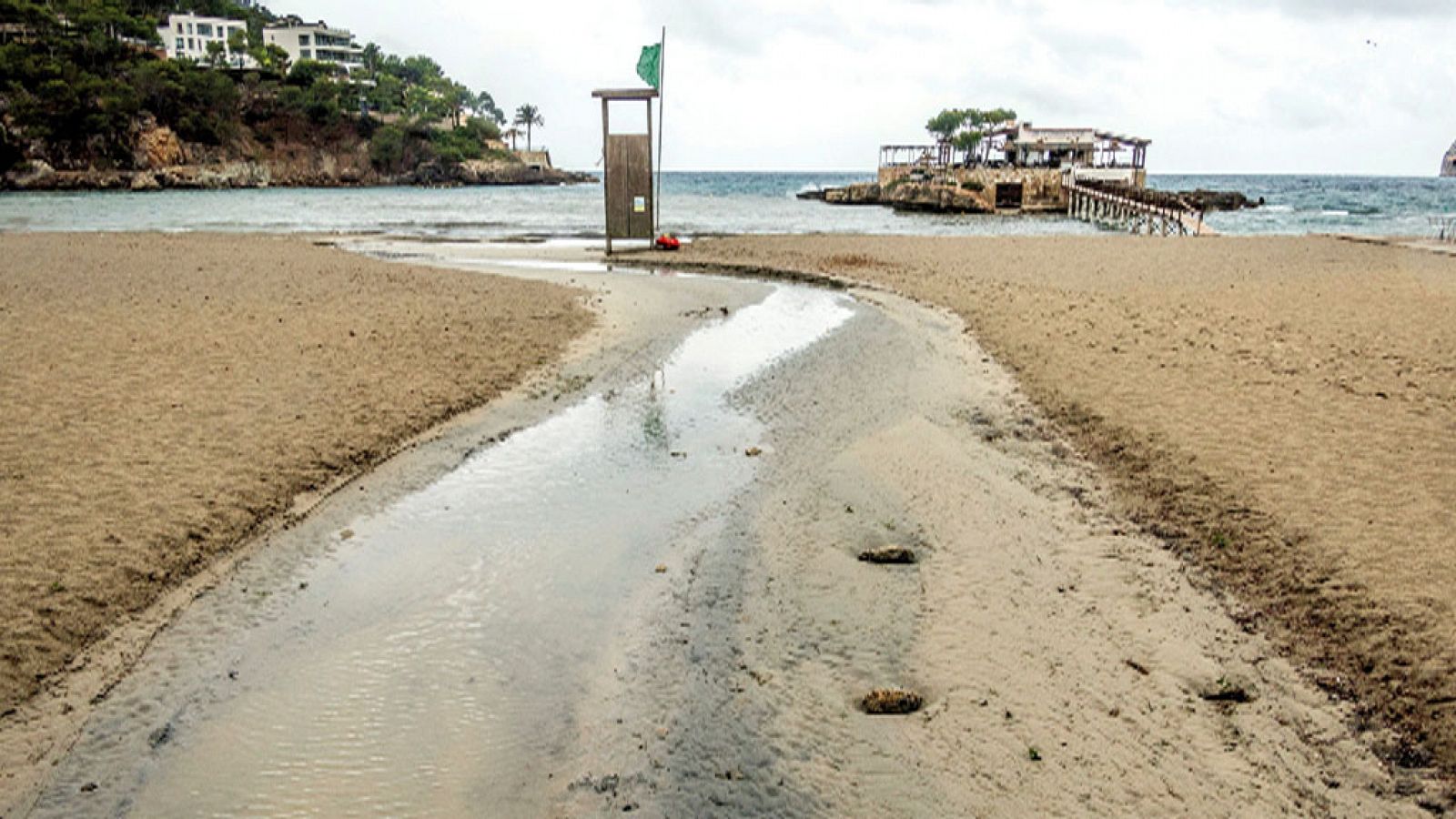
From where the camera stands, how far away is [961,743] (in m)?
3.73

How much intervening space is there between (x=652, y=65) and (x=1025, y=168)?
2104 inches

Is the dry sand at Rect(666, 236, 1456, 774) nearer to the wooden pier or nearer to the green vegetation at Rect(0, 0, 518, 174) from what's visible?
the wooden pier

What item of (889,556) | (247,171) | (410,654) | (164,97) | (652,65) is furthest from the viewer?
(247,171)

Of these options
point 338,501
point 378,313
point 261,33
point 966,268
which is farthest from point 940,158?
point 261,33

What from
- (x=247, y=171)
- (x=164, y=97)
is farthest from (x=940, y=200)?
(x=164, y=97)

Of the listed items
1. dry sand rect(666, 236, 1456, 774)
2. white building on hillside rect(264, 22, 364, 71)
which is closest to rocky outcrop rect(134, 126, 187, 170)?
white building on hillside rect(264, 22, 364, 71)

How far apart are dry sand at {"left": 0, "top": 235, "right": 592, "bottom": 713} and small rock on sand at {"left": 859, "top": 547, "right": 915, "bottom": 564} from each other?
4192mm

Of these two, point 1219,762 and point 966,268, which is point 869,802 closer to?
point 1219,762

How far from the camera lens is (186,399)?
8086 millimetres

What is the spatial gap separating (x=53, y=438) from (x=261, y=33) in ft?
470

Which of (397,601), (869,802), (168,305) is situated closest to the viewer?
(869,802)

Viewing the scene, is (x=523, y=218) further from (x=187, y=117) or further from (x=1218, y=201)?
(x=187, y=117)

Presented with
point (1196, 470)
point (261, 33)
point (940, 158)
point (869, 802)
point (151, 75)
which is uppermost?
point (261, 33)

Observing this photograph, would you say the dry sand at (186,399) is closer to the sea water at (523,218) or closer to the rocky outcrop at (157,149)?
the sea water at (523,218)
